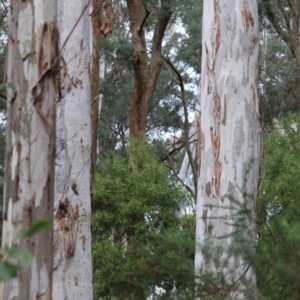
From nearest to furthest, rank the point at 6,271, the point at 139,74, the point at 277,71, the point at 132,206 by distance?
the point at 6,271
the point at 132,206
the point at 139,74
the point at 277,71

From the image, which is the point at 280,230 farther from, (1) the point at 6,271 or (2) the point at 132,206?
(2) the point at 132,206

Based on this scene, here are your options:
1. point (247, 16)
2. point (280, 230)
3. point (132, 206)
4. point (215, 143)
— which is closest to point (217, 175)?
point (215, 143)

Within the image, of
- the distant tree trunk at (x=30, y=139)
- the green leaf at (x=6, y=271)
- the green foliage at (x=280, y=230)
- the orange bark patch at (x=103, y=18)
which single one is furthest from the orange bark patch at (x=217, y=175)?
the green leaf at (x=6, y=271)

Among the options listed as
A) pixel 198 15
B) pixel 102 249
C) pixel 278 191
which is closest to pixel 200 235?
pixel 278 191

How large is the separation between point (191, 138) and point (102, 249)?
13001 millimetres

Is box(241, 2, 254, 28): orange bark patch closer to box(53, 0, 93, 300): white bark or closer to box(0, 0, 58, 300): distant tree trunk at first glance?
box(53, 0, 93, 300): white bark

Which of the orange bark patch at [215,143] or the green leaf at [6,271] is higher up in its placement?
the orange bark patch at [215,143]

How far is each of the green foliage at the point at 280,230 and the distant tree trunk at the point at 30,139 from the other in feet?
5.37

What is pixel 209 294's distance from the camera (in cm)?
441

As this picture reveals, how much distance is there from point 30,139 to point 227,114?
139 inches

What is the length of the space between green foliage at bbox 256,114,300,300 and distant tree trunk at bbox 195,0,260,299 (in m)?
0.32

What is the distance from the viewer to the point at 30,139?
2498mm

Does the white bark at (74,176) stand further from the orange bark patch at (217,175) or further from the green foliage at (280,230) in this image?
the green foliage at (280,230)

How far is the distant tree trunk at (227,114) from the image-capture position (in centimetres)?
577
